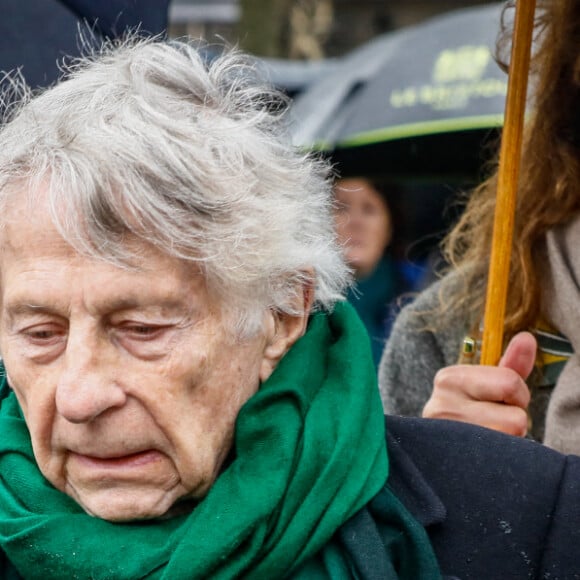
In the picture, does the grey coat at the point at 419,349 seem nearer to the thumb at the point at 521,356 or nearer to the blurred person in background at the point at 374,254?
the thumb at the point at 521,356

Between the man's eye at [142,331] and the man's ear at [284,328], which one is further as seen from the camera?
the man's ear at [284,328]

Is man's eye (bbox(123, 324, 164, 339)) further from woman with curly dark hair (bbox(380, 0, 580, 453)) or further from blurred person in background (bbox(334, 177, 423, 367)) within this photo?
blurred person in background (bbox(334, 177, 423, 367))

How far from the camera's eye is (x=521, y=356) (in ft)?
7.46

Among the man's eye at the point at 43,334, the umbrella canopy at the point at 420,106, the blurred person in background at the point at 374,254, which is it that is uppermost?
the umbrella canopy at the point at 420,106

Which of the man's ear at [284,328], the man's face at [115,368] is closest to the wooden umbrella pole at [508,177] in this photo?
the man's ear at [284,328]

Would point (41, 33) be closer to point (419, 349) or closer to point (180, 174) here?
point (180, 174)

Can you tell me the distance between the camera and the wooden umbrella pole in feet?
7.09

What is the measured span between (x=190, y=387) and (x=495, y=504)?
0.55m

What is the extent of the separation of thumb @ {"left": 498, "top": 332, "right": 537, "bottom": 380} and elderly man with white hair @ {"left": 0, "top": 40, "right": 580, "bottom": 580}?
0.34m

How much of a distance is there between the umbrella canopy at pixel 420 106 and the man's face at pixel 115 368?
3525 mm

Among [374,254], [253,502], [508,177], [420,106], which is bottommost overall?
[253,502]

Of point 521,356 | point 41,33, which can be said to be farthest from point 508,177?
point 41,33

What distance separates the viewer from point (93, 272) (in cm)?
174

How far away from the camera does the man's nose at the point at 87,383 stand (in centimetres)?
172
